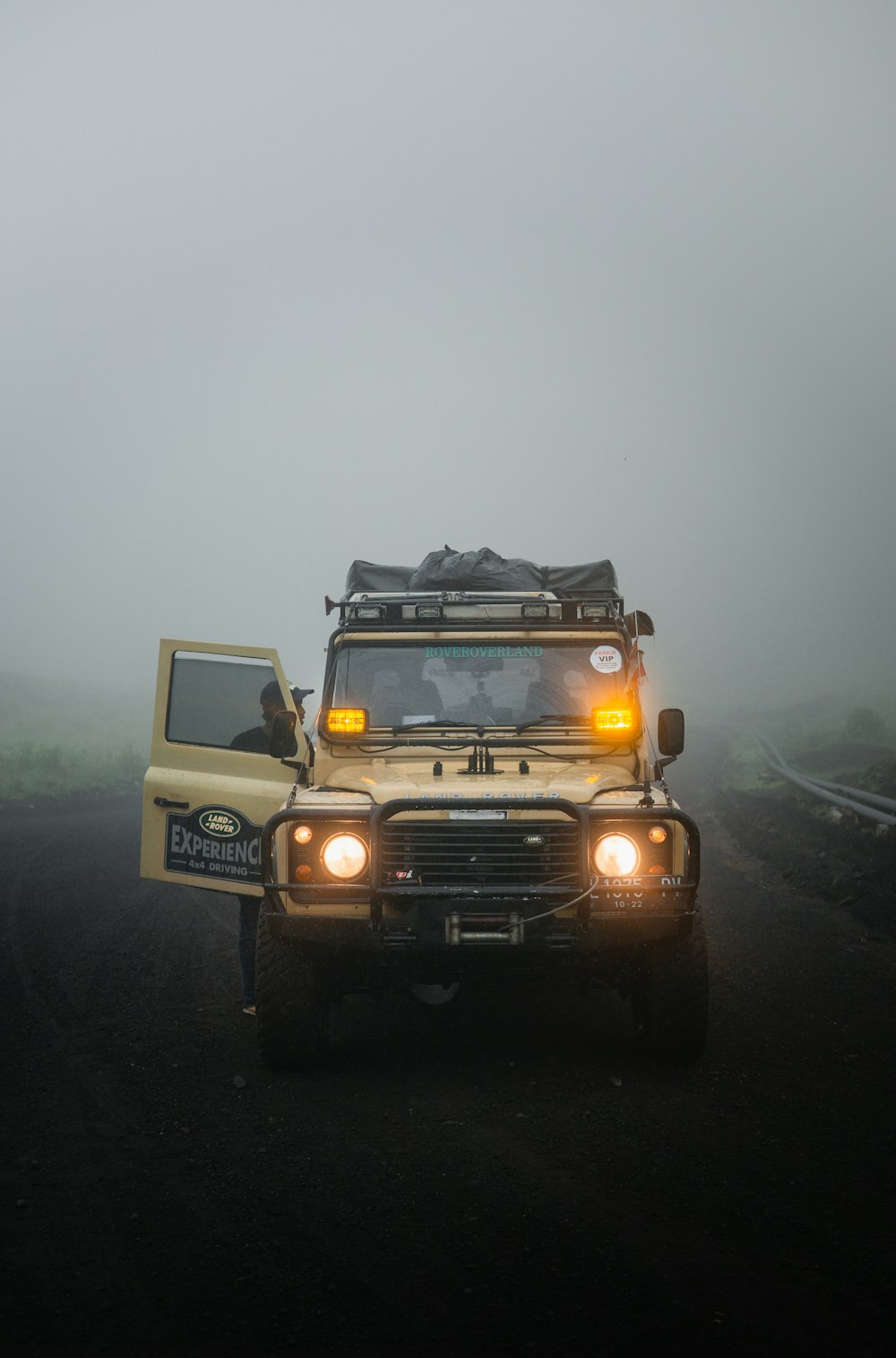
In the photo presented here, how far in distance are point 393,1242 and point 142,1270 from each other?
81 centimetres

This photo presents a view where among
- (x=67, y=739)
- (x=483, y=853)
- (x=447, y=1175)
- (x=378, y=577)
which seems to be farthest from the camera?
(x=67, y=739)

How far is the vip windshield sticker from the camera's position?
6957mm

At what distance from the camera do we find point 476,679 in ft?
23.8

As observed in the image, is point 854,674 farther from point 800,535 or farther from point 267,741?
point 267,741

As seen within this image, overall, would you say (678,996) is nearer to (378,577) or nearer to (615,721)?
(615,721)

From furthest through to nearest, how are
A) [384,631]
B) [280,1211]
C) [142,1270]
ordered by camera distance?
[384,631] < [280,1211] < [142,1270]

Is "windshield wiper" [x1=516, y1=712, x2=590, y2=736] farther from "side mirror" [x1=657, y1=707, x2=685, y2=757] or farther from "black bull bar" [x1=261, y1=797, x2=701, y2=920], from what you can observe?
"black bull bar" [x1=261, y1=797, x2=701, y2=920]

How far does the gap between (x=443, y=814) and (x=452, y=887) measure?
0.36 meters

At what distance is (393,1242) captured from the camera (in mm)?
3730

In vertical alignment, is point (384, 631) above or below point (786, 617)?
below

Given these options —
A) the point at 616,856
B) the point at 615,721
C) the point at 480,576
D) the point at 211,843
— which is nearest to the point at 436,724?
the point at 615,721

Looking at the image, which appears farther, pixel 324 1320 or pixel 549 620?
pixel 549 620

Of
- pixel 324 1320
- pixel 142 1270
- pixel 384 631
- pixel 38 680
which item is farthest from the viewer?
pixel 38 680

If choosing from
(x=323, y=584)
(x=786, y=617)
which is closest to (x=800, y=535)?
(x=786, y=617)
